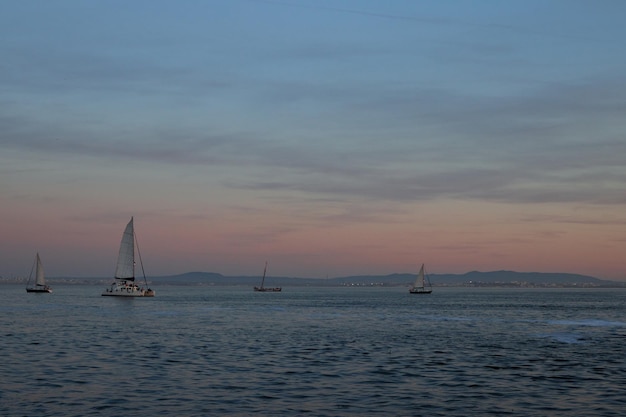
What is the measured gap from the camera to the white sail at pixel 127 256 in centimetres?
17912

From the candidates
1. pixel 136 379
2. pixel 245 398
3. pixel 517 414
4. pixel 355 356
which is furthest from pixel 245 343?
pixel 517 414

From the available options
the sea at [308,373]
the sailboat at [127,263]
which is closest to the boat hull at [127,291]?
Result: the sailboat at [127,263]

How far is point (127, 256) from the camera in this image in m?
181

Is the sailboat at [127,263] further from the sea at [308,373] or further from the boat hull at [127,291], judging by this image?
the sea at [308,373]

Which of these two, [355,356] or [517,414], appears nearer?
[517,414]

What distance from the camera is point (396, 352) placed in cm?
5750

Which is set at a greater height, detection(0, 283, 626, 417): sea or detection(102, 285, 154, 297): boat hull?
detection(102, 285, 154, 297): boat hull

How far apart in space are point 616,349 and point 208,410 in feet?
135

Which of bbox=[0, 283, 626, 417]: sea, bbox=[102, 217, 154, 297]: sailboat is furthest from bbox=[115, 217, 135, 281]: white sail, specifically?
bbox=[0, 283, 626, 417]: sea

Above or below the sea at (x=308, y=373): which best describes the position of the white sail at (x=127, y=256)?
above

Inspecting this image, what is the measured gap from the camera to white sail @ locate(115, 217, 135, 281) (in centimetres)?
17912

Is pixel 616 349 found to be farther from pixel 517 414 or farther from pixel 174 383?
pixel 174 383

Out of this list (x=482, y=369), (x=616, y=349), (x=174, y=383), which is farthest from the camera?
(x=616, y=349)

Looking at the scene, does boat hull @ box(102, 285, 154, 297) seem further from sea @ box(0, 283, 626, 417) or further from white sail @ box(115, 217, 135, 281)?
sea @ box(0, 283, 626, 417)
